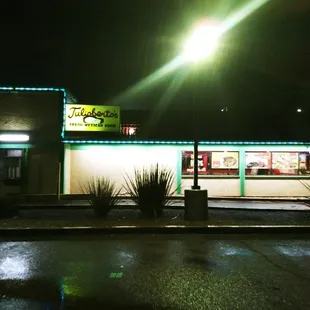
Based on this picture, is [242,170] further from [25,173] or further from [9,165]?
[9,165]

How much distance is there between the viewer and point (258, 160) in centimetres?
1856

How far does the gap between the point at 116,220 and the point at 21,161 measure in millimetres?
7890

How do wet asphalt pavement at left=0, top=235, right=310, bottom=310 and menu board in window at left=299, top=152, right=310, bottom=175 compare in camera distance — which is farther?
menu board in window at left=299, top=152, right=310, bottom=175

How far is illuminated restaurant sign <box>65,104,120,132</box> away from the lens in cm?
1742

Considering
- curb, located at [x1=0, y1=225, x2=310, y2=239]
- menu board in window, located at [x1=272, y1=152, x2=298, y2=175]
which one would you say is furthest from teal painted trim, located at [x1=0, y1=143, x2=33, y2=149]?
menu board in window, located at [x1=272, y1=152, x2=298, y2=175]

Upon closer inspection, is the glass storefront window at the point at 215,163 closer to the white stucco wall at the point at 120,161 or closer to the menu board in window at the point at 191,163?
the menu board in window at the point at 191,163

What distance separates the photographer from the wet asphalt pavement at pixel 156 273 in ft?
16.6

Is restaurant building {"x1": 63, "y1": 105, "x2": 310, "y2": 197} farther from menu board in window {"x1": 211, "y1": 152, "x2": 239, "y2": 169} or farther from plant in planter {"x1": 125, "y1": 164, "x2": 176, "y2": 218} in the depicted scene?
plant in planter {"x1": 125, "y1": 164, "x2": 176, "y2": 218}

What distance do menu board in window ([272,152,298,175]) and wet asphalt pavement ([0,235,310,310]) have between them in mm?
9531

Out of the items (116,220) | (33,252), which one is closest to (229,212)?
(116,220)

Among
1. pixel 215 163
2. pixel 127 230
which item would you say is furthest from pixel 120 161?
pixel 127 230

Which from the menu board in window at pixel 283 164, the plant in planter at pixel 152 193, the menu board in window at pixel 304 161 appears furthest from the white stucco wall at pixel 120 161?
the plant in planter at pixel 152 193

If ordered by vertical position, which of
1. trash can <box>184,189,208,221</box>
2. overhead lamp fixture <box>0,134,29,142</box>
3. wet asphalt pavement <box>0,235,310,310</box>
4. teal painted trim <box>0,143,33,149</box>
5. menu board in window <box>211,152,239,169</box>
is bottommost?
wet asphalt pavement <box>0,235,310,310</box>

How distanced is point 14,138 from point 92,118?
3.56 meters
